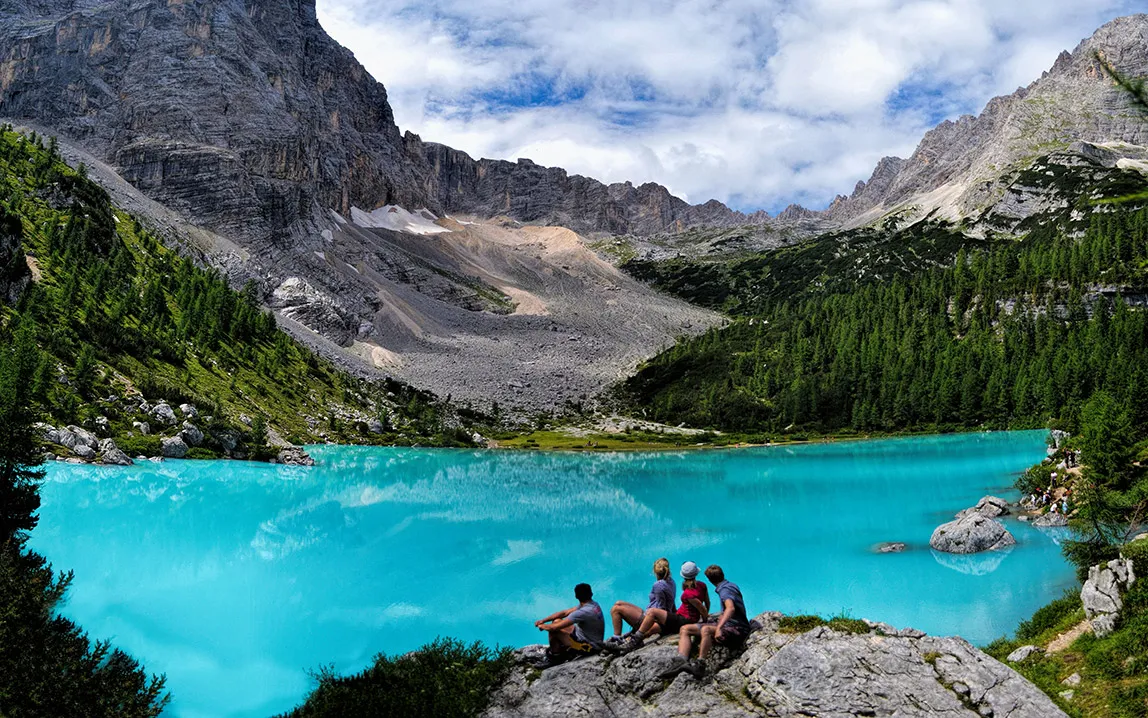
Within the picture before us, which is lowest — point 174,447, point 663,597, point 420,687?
point 174,447

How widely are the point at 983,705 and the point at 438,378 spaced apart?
146 meters

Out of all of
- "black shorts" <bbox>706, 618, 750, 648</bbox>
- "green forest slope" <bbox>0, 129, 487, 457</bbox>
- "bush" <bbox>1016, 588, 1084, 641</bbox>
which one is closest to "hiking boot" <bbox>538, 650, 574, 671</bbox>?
"black shorts" <bbox>706, 618, 750, 648</bbox>

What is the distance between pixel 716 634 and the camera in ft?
37.2

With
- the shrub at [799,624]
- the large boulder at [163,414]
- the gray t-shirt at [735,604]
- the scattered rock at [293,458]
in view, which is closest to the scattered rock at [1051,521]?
the shrub at [799,624]

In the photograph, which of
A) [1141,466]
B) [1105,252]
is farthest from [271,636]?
[1105,252]

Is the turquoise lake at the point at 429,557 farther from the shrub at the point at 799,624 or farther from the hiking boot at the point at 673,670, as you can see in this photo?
the shrub at the point at 799,624

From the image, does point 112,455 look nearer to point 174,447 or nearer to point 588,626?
point 174,447

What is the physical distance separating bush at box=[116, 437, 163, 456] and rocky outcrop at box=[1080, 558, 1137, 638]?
194 feet

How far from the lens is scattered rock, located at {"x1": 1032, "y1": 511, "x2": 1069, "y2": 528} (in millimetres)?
33406

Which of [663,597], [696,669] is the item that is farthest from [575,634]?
[696,669]

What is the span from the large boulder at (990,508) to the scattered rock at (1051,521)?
2095 mm

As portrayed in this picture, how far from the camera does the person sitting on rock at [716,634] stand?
10.9m

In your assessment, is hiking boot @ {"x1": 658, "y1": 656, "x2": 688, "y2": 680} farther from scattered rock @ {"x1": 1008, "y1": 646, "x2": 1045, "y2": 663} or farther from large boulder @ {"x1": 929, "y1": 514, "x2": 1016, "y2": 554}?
large boulder @ {"x1": 929, "y1": 514, "x2": 1016, "y2": 554}

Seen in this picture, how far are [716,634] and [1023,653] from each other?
817cm
